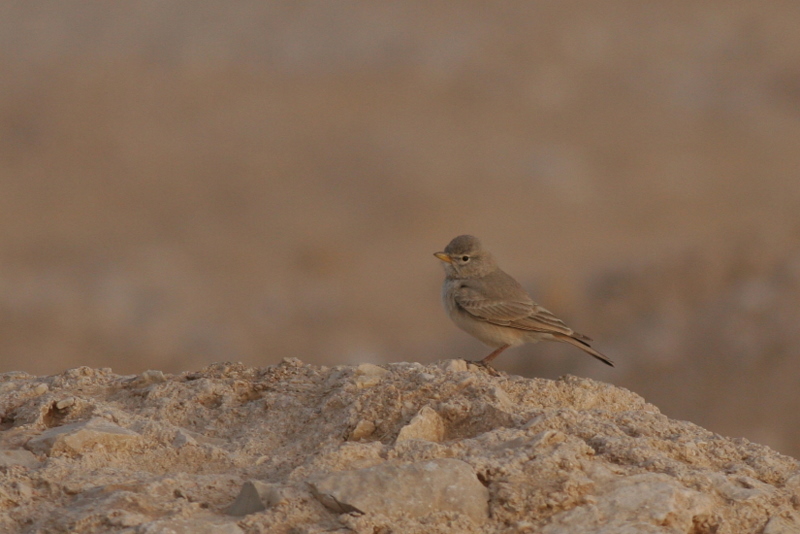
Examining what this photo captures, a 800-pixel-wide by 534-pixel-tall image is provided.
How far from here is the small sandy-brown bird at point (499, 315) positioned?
27.5 ft

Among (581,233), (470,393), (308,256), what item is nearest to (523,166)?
(581,233)

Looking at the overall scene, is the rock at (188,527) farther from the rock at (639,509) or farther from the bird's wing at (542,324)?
the bird's wing at (542,324)

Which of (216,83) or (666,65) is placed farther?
(666,65)

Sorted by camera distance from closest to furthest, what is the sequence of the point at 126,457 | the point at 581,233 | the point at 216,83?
1. the point at 126,457
2. the point at 581,233
3. the point at 216,83

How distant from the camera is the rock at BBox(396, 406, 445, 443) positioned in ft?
14.8

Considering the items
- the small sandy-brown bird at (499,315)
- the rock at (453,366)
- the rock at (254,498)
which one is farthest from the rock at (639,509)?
the small sandy-brown bird at (499,315)

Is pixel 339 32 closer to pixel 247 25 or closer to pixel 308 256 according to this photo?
pixel 247 25

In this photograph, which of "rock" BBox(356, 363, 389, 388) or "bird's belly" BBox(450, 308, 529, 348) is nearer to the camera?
"rock" BBox(356, 363, 389, 388)

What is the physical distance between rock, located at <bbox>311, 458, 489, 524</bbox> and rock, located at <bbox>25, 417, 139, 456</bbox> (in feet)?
3.05

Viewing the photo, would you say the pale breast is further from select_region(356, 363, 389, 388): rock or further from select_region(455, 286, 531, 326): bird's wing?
select_region(356, 363, 389, 388): rock

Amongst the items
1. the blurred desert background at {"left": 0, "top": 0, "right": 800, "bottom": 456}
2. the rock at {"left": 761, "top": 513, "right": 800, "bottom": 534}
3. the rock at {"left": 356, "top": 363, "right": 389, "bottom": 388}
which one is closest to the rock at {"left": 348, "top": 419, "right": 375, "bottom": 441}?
the rock at {"left": 356, "top": 363, "right": 389, "bottom": 388}

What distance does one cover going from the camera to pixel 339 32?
88.3ft

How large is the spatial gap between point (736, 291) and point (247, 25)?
53.2ft

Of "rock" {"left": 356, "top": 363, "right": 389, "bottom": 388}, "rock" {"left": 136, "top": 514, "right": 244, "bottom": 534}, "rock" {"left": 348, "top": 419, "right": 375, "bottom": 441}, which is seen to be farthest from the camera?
"rock" {"left": 356, "top": 363, "right": 389, "bottom": 388}
